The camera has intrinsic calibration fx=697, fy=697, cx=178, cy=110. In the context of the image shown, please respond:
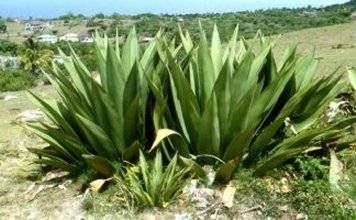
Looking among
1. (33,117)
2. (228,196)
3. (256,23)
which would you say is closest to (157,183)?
(228,196)

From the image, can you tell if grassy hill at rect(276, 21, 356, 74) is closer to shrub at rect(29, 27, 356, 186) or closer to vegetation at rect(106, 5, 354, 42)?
vegetation at rect(106, 5, 354, 42)

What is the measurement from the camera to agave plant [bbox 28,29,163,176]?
5676mm

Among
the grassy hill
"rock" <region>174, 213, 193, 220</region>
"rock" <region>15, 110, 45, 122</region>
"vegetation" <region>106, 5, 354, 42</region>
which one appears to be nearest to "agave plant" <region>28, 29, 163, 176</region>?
"rock" <region>174, 213, 193, 220</region>

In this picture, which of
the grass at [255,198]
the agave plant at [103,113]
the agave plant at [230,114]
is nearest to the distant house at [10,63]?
the agave plant at [103,113]

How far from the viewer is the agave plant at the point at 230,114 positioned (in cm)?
545

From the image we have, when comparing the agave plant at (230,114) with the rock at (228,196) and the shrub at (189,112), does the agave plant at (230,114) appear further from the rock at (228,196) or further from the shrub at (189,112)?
the rock at (228,196)

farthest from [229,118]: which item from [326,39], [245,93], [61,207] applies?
[326,39]

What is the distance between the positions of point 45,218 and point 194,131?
1372mm

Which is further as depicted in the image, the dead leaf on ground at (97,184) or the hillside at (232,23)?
the hillside at (232,23)

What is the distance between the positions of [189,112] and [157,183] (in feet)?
2.30

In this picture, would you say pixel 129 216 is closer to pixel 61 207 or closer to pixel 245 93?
pixel 61 207

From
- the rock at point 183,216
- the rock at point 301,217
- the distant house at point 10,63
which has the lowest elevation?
the distant house at point 10,63

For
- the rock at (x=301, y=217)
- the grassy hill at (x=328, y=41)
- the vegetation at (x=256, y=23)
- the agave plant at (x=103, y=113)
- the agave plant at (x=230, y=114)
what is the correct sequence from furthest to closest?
the vegetation at (x=256, y=23) → the grassy hill at (x=328, y=41) → the agave plant at (x=103, y=113) → the agave plant at (x=230, y=114) → the rock at (x=301, y=217)

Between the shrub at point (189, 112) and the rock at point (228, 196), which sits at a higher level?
the shrub at point (189, 112)
